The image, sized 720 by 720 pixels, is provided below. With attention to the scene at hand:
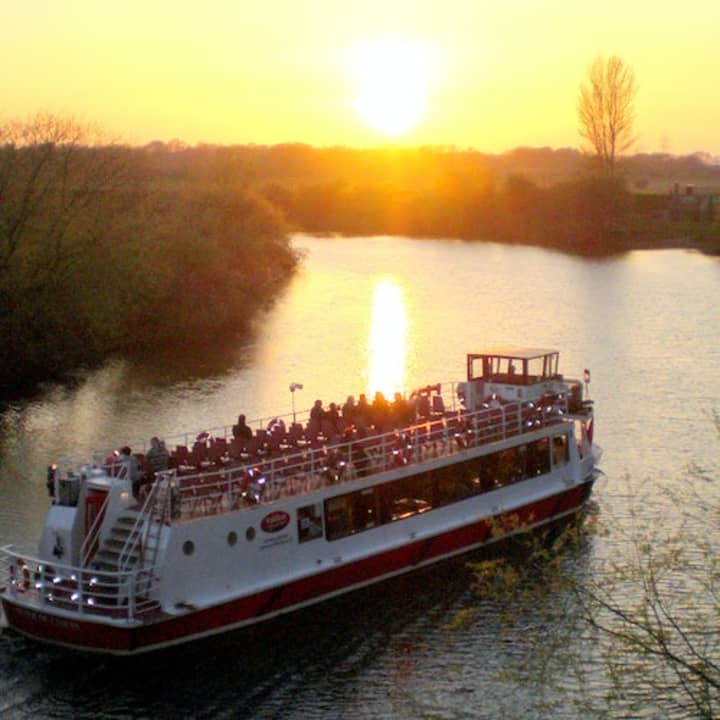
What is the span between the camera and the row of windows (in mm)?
24547

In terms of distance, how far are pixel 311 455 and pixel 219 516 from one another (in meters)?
3.36

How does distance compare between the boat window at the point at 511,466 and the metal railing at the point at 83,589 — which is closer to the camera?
the metal railing at the point at 83,589

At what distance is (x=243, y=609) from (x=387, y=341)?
34.2m

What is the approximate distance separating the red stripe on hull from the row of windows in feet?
2.31

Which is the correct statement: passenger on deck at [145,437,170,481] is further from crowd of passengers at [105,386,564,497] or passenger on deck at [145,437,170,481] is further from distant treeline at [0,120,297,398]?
distant treeline at [0,120,297,398]

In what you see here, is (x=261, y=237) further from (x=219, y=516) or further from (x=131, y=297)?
(x=219, y=516)

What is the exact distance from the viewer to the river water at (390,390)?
2078 cm

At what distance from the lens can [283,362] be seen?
5153 centimetres

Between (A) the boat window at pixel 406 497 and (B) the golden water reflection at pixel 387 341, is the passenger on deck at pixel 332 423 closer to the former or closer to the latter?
(A) the boat window at pixel 406 497

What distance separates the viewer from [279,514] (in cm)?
2358

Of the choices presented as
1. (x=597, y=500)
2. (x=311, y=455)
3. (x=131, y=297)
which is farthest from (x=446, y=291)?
(x=311, y=455)

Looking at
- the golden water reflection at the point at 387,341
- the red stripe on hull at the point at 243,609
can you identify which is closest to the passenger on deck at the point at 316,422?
the red stripe on hull at the point at 243,609

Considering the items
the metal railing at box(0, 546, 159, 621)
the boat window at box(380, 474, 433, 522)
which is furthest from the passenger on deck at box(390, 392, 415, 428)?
the metal railing at box(0, 546, 159, 621)

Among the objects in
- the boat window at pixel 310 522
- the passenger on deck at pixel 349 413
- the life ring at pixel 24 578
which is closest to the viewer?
the life ring at pixel 24 578
